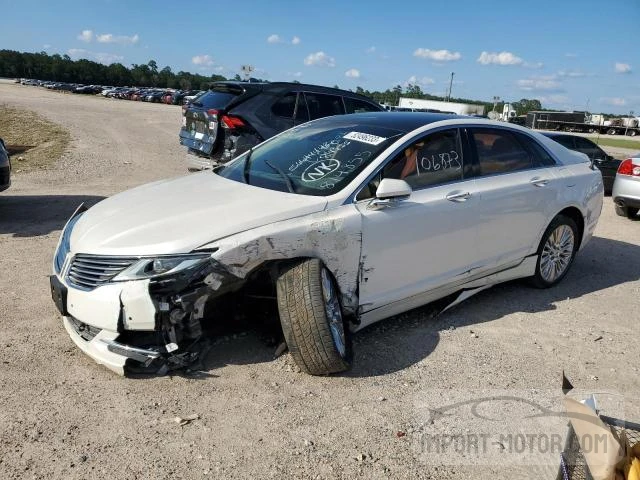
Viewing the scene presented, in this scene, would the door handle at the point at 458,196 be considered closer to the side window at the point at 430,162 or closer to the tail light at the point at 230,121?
the side window at the point at 430,162

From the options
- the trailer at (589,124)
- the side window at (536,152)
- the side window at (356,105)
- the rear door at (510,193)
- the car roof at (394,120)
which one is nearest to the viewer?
the car roof at (394,120)

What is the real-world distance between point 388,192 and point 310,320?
1.04m

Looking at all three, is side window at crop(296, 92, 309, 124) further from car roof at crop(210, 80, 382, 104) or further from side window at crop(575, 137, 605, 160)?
side window at crop(575, 137, 605, 160)

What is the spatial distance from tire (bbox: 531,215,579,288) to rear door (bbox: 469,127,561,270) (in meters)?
0.20

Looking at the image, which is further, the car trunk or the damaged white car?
the car trunk

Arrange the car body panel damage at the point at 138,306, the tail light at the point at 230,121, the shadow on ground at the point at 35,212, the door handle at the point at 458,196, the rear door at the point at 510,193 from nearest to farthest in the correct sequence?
the car body panel damage at the point at 138,306
the door handle at the point at 458,196
the rear door at the point at 510,193
the shadow on ground at the point at 35,212
the tail light at the point at 230,121

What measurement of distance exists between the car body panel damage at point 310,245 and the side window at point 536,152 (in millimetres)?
2394

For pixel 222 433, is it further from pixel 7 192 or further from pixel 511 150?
pixel 7 192

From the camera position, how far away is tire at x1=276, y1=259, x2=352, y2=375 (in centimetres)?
340

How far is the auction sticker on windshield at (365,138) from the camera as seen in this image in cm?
423

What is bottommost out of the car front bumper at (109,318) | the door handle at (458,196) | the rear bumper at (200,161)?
the car front bumper at (109,318)

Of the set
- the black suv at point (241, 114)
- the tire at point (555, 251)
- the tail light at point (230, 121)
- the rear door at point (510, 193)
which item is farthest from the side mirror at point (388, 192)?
the tail light at point (230, 121)

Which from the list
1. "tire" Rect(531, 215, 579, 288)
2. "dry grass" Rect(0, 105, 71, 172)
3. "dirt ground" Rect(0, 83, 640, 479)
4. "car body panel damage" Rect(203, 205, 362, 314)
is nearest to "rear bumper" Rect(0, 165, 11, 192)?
"dirt ground" Rect(0, 83, 640, 479)

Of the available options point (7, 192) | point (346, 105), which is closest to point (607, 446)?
point (346, 105)
